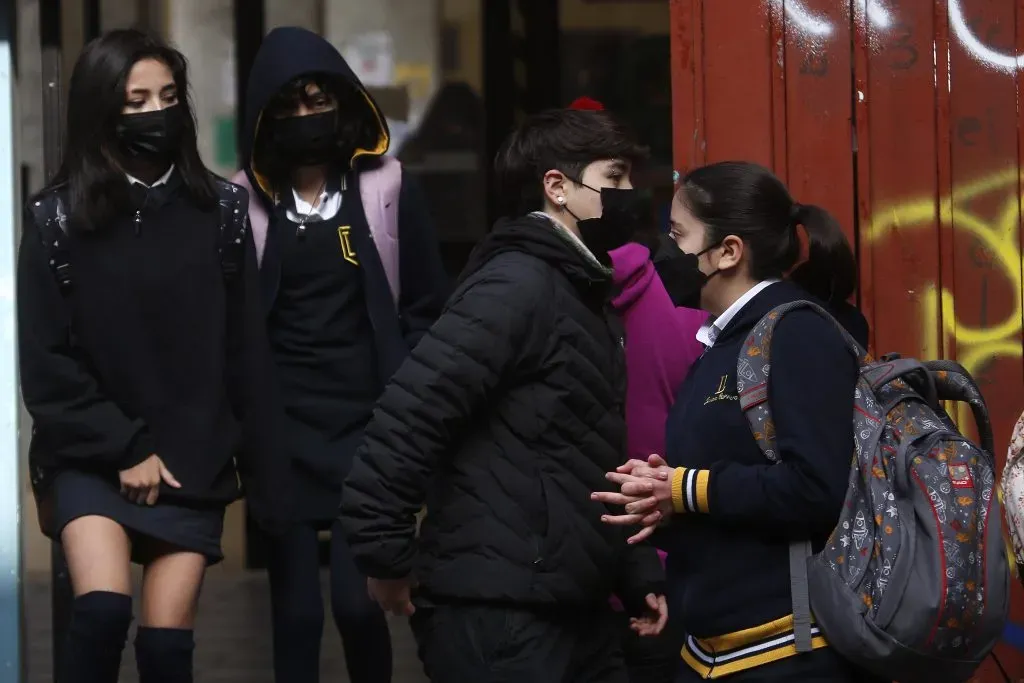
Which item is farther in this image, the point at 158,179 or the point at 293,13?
the point at 293,13

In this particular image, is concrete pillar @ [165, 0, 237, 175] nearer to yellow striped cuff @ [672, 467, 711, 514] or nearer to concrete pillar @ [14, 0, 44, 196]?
concrete pillar @ [14, 0, 44, 196]

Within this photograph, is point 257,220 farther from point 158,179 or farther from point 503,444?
point 503,444

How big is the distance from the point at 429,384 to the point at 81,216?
1.39m

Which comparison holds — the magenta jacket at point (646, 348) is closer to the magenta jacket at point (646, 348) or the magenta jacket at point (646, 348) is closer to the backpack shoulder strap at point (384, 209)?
the magenta jacket at point (646, 348)

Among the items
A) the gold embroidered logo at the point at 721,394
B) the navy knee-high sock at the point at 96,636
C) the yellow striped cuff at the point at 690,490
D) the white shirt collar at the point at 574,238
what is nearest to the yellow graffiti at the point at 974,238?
the white shirt collar at the point at 574,238

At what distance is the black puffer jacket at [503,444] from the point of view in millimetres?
3633

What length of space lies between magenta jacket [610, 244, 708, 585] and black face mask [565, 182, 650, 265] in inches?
22.2

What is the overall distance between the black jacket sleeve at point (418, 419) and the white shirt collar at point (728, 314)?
41 centimetres

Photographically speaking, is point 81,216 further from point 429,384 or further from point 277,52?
point 429,384

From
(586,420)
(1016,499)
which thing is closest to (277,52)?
(586,420)

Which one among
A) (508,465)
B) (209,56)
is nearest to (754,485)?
(508,465)

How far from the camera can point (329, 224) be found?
17.1 ft

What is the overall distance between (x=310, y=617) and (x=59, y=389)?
1.05m

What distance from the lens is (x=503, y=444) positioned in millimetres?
3795
